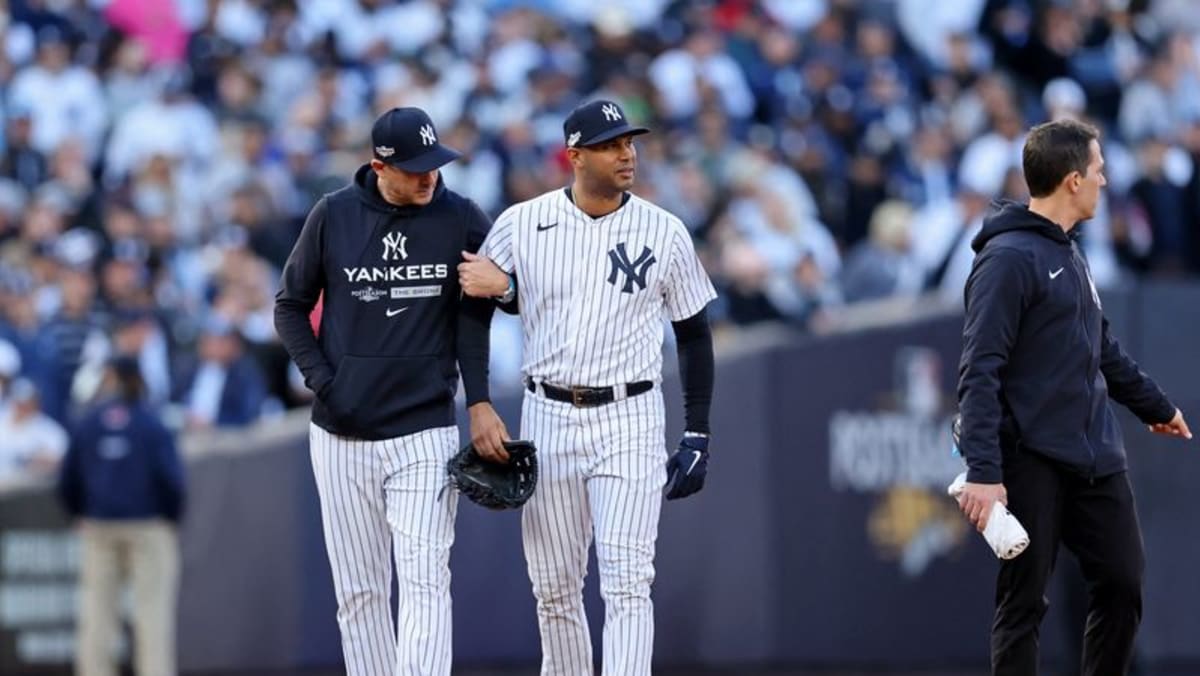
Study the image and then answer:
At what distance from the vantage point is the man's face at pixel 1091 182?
8766 millimetres

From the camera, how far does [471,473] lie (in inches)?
358

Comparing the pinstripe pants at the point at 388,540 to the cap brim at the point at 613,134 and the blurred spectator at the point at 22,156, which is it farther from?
the blurred spectator at the point at 22,156

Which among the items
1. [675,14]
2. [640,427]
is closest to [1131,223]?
[675,14]

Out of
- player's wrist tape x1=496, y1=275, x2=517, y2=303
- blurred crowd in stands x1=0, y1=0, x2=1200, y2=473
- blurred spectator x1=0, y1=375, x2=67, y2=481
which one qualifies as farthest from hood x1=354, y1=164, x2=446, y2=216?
blurred spectator x1=0, y1=375, x2=67, y2=481

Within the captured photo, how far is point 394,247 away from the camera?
30.1 feet

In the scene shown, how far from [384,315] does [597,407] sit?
2.88 ft

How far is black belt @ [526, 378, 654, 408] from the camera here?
912 centimetres

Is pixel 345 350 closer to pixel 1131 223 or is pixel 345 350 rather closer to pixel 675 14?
pixel 1131 223

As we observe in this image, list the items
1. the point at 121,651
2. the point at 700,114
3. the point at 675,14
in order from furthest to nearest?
1. the point at 675,14
2. the point at 700,114
3. the point at 121,651

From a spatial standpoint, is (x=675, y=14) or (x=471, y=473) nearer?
(x=471, y=473)

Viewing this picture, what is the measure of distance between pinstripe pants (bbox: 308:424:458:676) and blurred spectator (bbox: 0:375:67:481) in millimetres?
7380

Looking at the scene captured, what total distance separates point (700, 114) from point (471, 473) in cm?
1121

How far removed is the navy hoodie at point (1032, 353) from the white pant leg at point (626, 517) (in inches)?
49.9

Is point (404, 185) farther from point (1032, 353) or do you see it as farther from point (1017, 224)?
point (1032, 353)
